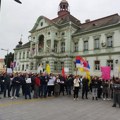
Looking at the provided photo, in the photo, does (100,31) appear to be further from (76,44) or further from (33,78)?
(33,78)

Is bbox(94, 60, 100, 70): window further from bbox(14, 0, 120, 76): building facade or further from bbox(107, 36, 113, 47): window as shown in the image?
bbox(107, 36, 113, 47): window

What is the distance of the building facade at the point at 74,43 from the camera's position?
30.0 m

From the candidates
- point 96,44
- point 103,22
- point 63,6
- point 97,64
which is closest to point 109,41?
point 96,44

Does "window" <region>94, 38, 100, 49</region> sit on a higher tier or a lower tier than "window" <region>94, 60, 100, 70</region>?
higher

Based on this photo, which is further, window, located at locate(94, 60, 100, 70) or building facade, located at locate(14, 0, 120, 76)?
window, located at locate(94, 60, 100, 70)

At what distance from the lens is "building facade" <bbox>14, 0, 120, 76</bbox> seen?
29953mm

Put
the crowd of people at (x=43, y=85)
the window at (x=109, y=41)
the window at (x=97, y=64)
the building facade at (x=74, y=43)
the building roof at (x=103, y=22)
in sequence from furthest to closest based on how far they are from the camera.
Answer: the window at (x=97, y=64) < the building roof at (x=103, y=22) < the window at (x=109, y=41) < the building facade at (x=74, y=43) < the crowd of people at (x=43, y=85)

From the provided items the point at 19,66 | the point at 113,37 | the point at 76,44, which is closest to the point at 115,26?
the point at 113,37

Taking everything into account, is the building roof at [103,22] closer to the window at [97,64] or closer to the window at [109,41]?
the window at [109,41]

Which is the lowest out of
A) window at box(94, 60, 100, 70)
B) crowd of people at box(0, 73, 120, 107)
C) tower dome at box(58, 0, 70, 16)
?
crowd of people at box(0, 73, 120, 107)

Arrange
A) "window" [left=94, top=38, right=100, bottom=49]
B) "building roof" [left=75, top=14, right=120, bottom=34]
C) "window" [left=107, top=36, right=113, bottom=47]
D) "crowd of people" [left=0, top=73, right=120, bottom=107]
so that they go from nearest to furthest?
"crowd of people" [left=0, top=73, right=120, bottom=107] < "window" [left=107, top=36, right=113, bottom=47] < "building roof" [left=75, top=14, right=120, bottom=34] < "window" [left=94, top=38, right=100, bottom=49]

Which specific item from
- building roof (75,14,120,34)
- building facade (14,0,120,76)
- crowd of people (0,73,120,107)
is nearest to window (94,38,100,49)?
building facade (14,0,120,76)

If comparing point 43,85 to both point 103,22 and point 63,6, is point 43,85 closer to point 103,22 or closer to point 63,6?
point 103,22

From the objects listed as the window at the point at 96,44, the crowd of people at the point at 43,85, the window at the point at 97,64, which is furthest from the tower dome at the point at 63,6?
the crowd of people at the point at 43,85
